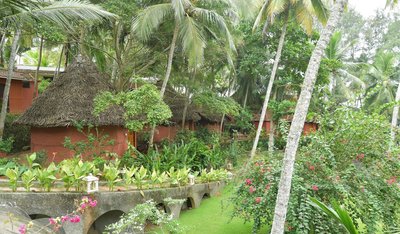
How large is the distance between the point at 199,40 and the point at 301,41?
24.9 feet

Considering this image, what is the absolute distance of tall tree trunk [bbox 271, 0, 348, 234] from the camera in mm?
3967

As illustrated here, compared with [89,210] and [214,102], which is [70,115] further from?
[214,102]

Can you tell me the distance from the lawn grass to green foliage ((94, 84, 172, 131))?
2746mm

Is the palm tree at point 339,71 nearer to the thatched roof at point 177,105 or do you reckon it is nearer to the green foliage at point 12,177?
the thatched roof at point 177,105

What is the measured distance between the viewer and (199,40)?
10312mm

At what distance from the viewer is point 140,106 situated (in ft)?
31.2

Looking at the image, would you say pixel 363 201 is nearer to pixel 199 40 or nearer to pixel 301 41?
pixel 199 40

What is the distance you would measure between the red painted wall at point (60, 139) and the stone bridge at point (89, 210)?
2893 millimetres

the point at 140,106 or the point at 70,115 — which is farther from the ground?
the point at 140,106

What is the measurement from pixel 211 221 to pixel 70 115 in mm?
4956

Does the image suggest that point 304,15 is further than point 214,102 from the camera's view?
No

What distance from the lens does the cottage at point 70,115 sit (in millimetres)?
9633

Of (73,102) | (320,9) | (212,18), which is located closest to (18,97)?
(73,102)

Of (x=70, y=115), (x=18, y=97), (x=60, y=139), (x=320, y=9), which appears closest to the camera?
(x=70, y=115)
